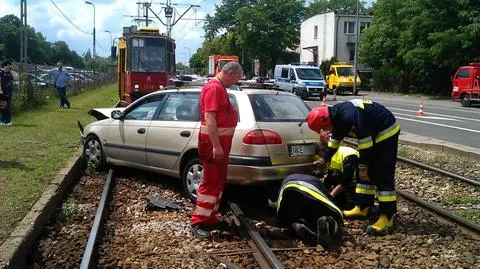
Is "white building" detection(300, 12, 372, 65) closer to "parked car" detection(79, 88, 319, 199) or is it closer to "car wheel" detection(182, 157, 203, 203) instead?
"parked car" detection(79, 88, 319, 199)

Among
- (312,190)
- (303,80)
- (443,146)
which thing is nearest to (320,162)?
(312,190)

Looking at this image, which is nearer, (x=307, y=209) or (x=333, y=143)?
(x=307, y=209)

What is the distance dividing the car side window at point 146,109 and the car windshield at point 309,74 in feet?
77.0

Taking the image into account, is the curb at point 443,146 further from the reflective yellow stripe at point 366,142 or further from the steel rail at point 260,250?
the steel rail at point 260,250

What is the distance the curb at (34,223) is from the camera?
477 centimetres

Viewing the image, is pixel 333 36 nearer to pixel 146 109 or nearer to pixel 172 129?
pixel 146 109

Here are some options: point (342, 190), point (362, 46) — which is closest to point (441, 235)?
point (342, 190)

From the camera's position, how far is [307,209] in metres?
5.70

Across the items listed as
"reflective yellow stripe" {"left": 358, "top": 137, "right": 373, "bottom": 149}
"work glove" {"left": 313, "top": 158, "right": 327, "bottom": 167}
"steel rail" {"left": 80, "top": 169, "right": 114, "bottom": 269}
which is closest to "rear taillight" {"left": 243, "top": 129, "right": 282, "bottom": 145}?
"work glove" {"left": 313, "top": 158, "right": 327, "bottom": 167}

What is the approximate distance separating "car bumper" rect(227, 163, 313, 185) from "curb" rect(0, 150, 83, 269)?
2147mm

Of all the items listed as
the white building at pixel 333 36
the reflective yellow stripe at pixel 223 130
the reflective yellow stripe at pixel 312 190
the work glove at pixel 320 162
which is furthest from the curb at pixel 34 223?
the white building at pixel 333 36

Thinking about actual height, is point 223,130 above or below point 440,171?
above

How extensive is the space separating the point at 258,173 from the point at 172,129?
1.58 meters

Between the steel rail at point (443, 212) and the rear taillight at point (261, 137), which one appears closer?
the steel rail at point (443, 212)
